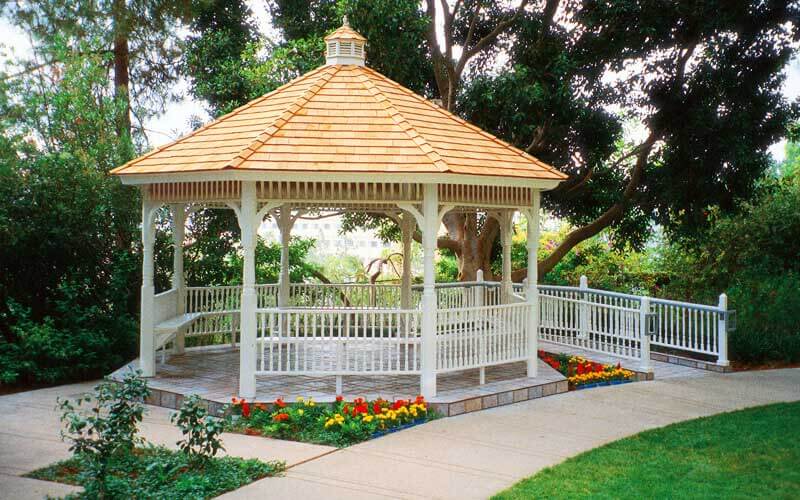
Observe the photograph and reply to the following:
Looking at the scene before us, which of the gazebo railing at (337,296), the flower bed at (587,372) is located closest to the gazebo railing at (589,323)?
the flower bed at (587,372)

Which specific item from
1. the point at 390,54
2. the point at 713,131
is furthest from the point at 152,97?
the point at 713,131

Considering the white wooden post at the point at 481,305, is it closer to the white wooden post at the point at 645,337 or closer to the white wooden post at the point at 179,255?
Answer: the white wooden post at the point at 645,337

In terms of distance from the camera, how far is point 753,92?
15.6 metres

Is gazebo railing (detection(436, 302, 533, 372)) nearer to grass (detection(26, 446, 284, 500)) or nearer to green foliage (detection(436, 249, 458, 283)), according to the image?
grass (detection(26, 446, 284, 500))

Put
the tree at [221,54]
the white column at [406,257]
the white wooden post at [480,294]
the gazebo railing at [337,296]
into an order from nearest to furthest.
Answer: the gazebo railing at [337,296]
the white column at [406,257]
the white wooden post at [480,294]
the tree at [221,54]

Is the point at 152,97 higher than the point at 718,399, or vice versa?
the point at 152,97

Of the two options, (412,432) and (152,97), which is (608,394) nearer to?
(412,432)

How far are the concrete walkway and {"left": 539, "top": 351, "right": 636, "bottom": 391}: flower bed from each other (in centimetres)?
37

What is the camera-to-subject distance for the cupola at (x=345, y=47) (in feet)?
40.6

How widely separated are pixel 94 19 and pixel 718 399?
871cm

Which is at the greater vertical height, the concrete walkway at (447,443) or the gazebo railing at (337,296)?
the gazebo railing at (337,296)

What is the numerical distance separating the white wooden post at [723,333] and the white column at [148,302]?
849 cm

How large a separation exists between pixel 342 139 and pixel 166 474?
15.9 ft

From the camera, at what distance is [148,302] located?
1116 centimetres
